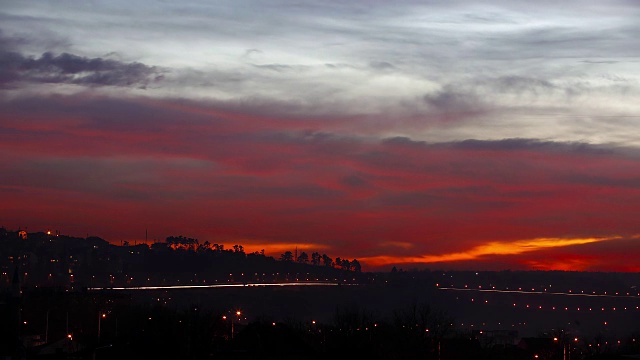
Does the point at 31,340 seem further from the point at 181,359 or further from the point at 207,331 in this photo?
the point at 181,359

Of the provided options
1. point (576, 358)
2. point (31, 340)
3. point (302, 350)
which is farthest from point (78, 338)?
point (576, 358)

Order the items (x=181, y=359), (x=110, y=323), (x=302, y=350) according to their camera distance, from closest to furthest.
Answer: (x=181, y=359) < (x=302, y=350) < (x=110, y=323)

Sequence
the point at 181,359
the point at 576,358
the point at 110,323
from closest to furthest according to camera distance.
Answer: the point at 181,359, the point at 576,358, the point at 110,323

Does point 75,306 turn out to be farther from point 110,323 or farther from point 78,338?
point 78,338

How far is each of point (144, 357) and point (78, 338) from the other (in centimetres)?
4394

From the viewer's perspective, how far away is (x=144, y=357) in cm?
10344

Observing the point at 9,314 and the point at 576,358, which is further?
the point at 9,314

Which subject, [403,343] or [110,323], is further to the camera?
[110,323]

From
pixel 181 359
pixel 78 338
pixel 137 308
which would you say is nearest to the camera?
pixel 181 359

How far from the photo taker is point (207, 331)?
113875mm

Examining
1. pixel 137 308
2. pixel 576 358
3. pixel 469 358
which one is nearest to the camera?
pixel 469 358

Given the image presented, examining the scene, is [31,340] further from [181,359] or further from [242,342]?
[181,359]

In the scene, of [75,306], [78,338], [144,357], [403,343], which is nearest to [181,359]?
[144,357]

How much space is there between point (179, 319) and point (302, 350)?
45198 mm
